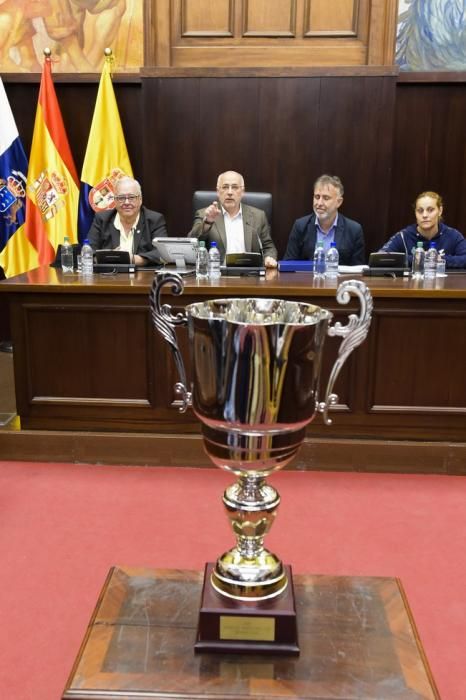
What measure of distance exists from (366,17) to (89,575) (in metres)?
4.50

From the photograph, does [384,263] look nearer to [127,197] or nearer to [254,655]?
[127,197]

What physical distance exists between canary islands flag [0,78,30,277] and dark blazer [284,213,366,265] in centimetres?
213

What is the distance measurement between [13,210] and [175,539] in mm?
3548

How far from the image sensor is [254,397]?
46.9 inches

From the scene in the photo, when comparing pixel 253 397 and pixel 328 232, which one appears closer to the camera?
pixel 253 397

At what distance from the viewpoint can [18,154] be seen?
506 cm

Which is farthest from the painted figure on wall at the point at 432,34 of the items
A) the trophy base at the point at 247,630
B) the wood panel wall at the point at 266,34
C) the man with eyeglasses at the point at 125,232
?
the trophy base at the point at 247,630

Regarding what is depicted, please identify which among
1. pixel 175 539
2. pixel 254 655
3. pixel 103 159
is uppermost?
pixel 103 159

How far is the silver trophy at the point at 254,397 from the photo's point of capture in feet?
3.86

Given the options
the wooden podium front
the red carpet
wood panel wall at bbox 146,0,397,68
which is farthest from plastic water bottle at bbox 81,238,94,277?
the wooden podium front

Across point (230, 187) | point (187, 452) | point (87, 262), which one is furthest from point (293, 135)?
point (187, 452)

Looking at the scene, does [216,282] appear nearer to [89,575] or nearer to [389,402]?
[389,402]

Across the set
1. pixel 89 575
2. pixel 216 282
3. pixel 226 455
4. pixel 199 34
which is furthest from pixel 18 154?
pixel 226 455

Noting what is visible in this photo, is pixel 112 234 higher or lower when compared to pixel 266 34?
lower
